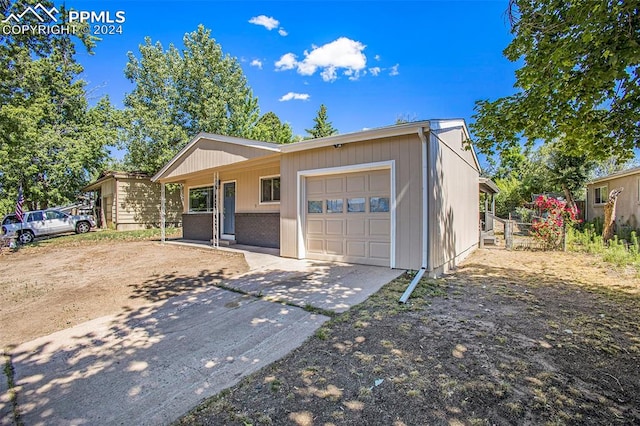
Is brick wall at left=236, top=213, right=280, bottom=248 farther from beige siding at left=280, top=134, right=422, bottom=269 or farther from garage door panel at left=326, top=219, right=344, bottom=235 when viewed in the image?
beige siding at left=280, top=134, right=422, bottom=269

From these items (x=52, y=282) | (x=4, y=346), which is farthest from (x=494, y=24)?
(x=52, y=282)

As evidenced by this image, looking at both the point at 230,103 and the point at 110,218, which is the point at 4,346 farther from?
the point at 230,103

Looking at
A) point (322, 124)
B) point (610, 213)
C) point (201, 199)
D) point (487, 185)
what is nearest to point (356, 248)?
point (201, 199)

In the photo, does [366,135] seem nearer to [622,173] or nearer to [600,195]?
[622,173]

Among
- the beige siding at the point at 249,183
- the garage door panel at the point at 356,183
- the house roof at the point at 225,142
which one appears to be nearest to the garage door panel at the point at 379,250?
the garage door panel at the point at 356,183

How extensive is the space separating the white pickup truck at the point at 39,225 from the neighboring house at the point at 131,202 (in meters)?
2.43

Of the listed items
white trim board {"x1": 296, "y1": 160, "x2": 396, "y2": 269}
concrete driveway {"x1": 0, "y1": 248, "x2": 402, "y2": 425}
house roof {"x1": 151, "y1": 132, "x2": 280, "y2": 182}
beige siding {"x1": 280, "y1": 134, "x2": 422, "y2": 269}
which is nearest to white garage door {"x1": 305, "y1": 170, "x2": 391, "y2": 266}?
white trim board {"x1": 296, "y1": 160, "x2": 396, "y2": 269}

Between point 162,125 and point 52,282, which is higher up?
point 162,125

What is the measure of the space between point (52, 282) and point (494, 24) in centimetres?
1118

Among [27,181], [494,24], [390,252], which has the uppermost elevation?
[494,24]

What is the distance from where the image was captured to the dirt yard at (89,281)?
4355 millimetres

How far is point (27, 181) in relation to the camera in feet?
53.2

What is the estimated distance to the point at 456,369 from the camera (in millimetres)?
2670

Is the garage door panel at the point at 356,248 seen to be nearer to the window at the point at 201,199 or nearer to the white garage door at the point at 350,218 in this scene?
the white garage door at the point at 350,218
